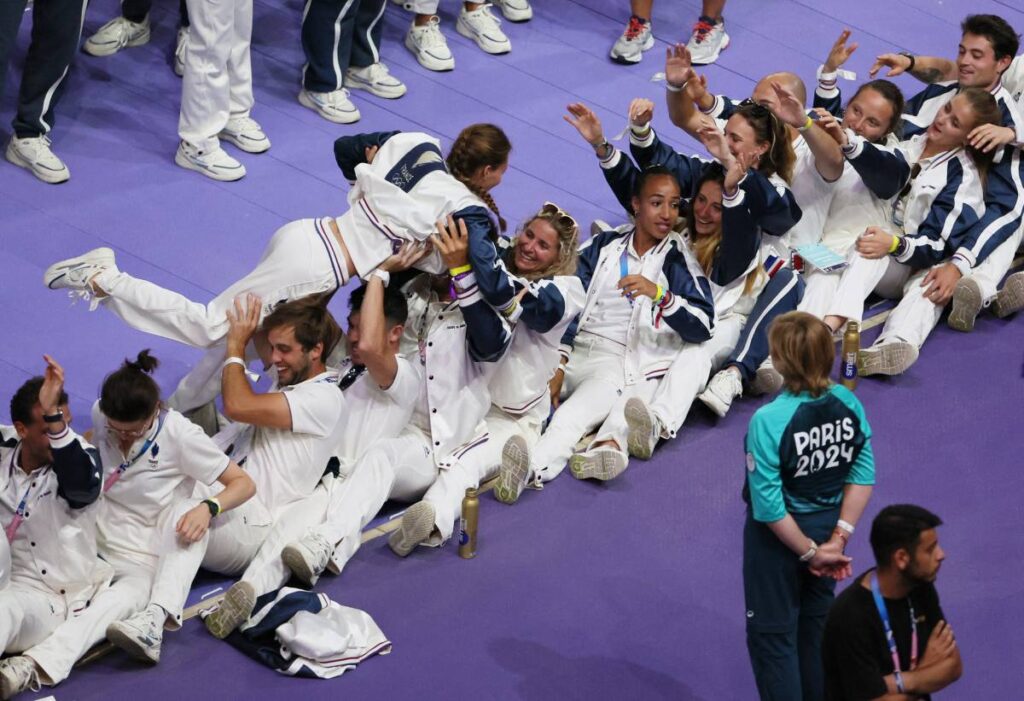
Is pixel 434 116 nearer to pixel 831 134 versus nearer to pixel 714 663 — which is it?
→ pixel 831 134

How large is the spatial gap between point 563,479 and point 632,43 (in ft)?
10.9

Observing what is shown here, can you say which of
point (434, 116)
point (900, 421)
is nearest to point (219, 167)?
point (434, 116)

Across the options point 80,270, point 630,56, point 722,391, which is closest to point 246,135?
point 80,270

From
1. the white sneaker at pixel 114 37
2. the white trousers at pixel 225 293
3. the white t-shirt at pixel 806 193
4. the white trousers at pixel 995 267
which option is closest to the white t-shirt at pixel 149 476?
the white trousers at pixel 225 293

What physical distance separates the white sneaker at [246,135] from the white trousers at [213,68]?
0.10 meters

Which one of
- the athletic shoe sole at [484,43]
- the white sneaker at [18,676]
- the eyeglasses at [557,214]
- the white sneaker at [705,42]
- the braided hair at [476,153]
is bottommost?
the white sneaker at [18,676]

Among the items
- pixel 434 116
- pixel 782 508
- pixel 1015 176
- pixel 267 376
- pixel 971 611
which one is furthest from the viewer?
pixel 434 116

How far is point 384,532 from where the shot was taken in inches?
242

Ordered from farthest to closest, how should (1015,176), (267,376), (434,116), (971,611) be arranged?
(434,116) < (1015,176) < (267,376) < (971,611)

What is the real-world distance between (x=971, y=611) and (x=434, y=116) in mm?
3637

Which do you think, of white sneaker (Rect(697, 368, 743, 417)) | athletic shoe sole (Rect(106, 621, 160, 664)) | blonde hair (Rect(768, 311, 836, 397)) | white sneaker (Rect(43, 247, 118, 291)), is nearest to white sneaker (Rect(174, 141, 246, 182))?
white sneaker (Rect(43, 247, 118, 291))

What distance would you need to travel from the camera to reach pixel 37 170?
754 cm

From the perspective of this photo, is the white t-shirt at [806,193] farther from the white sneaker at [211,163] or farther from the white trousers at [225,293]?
the white sneaker at [211,163]

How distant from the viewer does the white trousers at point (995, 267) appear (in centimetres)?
742
